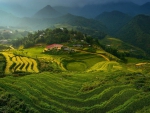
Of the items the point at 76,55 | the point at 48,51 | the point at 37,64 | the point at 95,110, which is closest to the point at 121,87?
the point at 95,110

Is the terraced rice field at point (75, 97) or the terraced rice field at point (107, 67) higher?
the terraced rice field at point (75, 97)

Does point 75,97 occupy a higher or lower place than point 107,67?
higher

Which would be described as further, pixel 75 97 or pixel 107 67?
pixel 107 67

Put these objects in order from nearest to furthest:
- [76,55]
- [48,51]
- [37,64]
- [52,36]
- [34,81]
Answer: [34,81], [37,64], [76,55], [48,51], [52,36]

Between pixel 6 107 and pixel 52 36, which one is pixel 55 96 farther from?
pixel 52 36

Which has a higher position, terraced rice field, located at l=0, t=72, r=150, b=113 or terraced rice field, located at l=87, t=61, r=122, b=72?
terraced rice field, located at l=0, t=72, r=150, b=113

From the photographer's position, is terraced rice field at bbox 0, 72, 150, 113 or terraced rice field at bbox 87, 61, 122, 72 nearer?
terraced rice field at bbox 0, 72, 150, 113

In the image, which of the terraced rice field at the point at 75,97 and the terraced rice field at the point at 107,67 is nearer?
the terraced rice field at the point at 75,97

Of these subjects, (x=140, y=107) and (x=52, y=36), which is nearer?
(x=140, y=107)
